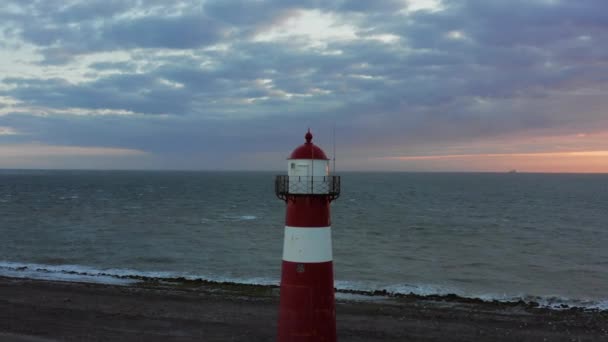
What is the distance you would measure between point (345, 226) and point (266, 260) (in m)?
21.0

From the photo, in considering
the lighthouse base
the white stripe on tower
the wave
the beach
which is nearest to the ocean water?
the wave

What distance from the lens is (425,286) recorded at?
28.8 m

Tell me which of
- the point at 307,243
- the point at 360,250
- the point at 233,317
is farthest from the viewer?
the point at 360,250

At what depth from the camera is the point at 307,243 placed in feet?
31.4

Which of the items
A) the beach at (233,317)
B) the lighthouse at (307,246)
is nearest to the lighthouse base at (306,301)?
the lighthouse at (307,246)

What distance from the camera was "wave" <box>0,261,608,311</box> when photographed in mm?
25359

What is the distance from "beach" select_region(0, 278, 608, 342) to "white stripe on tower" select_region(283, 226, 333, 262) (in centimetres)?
975

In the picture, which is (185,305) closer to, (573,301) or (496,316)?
(496,316)

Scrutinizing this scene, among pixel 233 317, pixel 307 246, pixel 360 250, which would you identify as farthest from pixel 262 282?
pixel 307 246

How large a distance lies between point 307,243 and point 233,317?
41.5 feet

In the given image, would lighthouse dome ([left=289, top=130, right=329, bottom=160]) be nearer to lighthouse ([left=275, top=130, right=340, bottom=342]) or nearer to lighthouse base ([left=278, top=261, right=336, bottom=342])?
lighthouse ([left=275, top=130, right=340, bottom=342])

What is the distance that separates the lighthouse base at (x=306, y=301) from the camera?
31.6 feet

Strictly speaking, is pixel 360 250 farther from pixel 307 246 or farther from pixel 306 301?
pixel 307 246

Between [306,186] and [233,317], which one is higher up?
[306,186]
